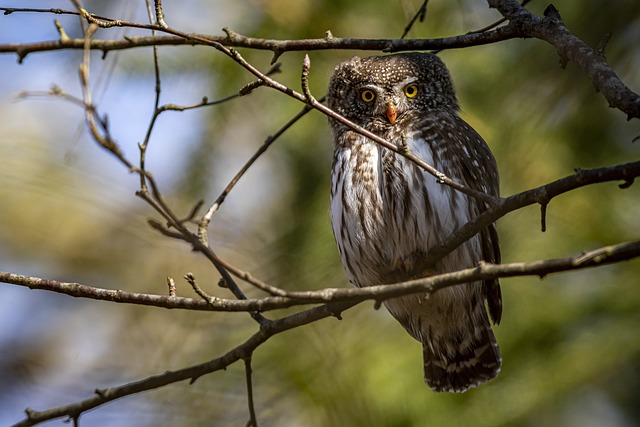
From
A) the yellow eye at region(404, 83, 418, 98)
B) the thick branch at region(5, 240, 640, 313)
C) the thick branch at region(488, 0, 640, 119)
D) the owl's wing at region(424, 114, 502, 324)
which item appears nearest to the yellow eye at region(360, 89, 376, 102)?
the yellow eye at region(404, 83, 418, 98)

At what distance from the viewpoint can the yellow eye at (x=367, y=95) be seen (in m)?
4.70

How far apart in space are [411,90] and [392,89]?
0.11 metres

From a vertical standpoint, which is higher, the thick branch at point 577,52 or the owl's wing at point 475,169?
the owl's wing at point 475,169

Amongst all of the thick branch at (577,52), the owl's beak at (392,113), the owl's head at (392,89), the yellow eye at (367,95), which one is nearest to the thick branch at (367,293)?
the thick branch at (577,52)

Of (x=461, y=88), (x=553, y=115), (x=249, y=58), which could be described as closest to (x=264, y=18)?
(x=249, y=58)

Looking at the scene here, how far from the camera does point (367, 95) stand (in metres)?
4.73

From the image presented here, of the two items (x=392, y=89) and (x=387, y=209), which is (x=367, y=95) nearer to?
(x=392, y=89)

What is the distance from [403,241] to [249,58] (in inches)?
121

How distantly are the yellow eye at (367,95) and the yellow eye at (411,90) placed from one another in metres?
0.18

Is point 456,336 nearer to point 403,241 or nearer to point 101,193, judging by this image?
point 403,241

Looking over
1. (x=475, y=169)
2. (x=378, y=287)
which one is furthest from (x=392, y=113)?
(x=378, y=287)

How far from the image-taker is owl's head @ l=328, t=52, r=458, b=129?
4.59 m

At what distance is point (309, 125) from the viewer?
6445mm

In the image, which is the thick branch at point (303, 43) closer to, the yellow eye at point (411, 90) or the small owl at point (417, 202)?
the small owl at point (417, 202)
